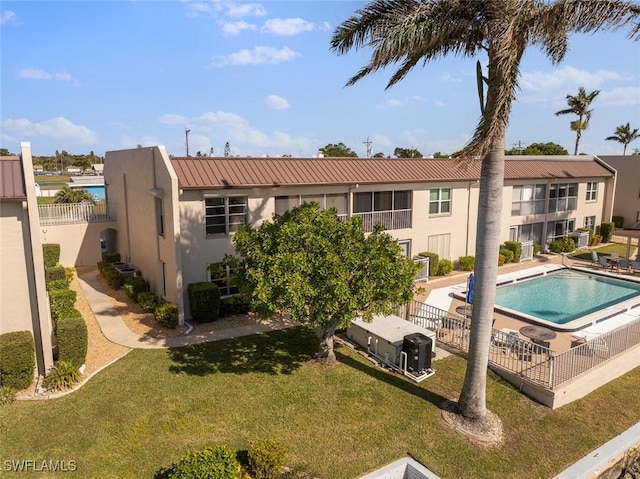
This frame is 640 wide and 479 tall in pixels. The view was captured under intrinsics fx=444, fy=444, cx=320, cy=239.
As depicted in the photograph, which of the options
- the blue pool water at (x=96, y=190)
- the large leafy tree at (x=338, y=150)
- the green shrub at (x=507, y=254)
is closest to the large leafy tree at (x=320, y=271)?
the green shrub at (x=507, y=254)

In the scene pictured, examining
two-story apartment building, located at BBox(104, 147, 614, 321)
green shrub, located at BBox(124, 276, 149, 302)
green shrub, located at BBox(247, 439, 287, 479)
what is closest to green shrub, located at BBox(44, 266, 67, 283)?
green shrub, located at BBox(124, 276, 149, 302)

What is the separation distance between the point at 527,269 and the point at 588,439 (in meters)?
17.3

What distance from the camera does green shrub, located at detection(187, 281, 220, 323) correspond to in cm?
1753

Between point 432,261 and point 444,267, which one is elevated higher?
point 432,261

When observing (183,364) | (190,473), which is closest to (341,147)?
(183,364)

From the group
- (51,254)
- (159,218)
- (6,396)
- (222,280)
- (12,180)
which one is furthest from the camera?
(51,254)

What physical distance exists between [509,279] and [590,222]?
616 inches

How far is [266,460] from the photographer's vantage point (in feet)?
29.9

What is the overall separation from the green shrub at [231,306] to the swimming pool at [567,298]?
11347 millimetres

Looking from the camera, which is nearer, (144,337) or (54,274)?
(144,337)

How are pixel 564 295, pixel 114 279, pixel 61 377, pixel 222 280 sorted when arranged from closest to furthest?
pixel 61 377 < pixel 222 280 < pixel 114 279 < pixel 564 295

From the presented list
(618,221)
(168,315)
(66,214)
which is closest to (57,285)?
(168,315)

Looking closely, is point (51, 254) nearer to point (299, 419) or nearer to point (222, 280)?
point (222, 280)

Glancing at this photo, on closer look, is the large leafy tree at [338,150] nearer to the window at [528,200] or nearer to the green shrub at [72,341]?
the window at [528,200]
